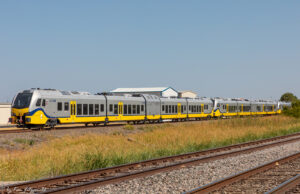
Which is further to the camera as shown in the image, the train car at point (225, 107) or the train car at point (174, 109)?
the train car at point (225, 107)

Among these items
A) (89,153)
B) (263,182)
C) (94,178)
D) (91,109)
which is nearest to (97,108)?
(91,109)

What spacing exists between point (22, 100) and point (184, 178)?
20.2 meters

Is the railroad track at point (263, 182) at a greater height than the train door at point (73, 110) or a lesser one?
lesser

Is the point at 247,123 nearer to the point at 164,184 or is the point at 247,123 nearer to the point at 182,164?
the point at 182,164

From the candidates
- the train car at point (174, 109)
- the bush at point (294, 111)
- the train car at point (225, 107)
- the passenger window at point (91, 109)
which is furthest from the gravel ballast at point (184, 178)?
the bush at point (294, 111)

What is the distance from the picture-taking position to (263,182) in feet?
33.7

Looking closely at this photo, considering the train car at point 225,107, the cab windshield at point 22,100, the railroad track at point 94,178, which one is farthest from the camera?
the train car at point 225,107

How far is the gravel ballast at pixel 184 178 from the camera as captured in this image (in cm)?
973

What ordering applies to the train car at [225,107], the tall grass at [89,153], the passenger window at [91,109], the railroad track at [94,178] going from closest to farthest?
1. the railroad track at [94,178]
2. the tall grass at [89,153]
3. the passenger window at [91,109]
4. the train car at [225,107]

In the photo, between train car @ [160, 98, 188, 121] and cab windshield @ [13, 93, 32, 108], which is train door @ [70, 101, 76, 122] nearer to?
cab windshield @ [13, 93, 32, 108]

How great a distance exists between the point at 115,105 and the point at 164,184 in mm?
26169

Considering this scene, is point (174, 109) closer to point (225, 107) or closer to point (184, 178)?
point (225, 107)

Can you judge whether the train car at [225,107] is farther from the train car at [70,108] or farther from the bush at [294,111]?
the train car at [70,108]

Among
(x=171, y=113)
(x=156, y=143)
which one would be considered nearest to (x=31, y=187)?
(x=156, y=143)
